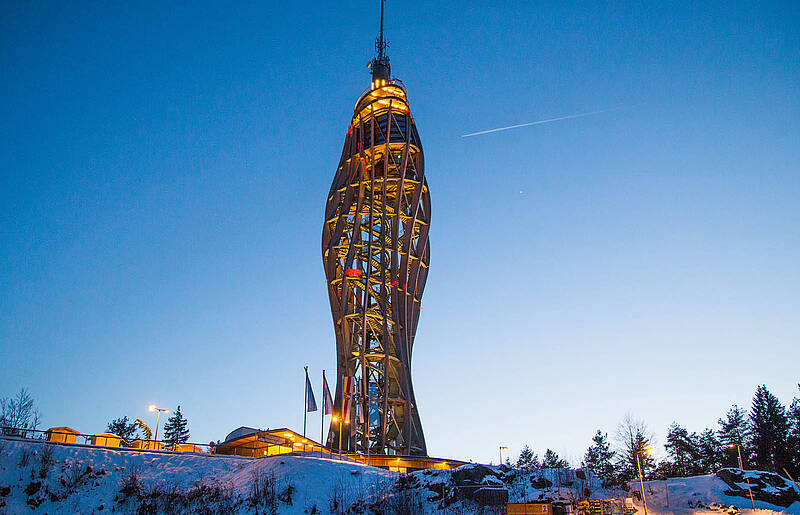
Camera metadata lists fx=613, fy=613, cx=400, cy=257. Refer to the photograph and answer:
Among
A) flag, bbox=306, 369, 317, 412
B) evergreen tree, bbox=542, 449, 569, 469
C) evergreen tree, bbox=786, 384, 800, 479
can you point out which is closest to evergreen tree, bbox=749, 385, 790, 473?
evergreen tree, bbox=786, 384, 800, 479

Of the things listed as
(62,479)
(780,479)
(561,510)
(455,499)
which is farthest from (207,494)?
(780,479)

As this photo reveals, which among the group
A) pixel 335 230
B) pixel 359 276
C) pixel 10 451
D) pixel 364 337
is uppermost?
pixel 335 230

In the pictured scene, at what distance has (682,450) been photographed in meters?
52.7

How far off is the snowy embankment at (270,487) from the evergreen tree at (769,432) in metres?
24.8

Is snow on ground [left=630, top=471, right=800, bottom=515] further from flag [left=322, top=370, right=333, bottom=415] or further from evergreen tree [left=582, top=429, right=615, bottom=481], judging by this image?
evergreen tree [left=582, top=429, right=615, bottom=481]

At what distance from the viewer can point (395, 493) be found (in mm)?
19344

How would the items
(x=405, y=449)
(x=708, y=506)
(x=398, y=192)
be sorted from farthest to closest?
(x=398, y=192) → (x=405, y=449) → (x=708, y=506)

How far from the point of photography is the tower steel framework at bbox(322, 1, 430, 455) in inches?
1387

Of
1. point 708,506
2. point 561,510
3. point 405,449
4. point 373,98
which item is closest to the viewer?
point 561,510

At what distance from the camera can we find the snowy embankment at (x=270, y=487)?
57.2 ft

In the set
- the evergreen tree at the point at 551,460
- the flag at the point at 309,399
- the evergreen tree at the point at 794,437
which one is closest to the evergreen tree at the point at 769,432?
the evergreen tree at the point at 794,437

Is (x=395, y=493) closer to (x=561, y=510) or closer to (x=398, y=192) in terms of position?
(x=561, y=510)

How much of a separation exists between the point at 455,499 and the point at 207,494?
7604 mm

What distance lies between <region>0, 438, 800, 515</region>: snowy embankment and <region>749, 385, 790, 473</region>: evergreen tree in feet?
81.4
